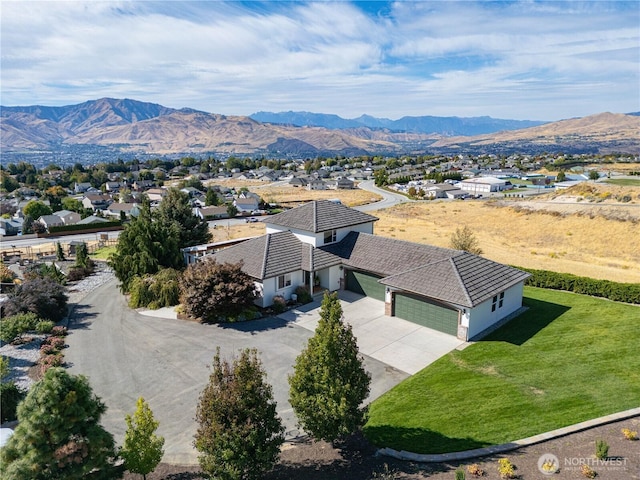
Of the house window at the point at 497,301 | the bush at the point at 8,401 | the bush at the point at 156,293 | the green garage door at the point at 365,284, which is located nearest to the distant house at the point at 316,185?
the green garage door at the point at 365,284

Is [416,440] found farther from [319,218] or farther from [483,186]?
[483,186]

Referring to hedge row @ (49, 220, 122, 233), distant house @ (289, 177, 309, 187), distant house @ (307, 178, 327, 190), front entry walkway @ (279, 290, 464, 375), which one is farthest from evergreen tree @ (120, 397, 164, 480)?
distant house @ (289, 177, 309, 187)

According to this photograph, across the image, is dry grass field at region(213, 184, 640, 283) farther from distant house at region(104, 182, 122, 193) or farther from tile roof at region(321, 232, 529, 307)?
distant house at region(104, 182, 122, 193)

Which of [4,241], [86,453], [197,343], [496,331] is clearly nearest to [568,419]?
[496,331]

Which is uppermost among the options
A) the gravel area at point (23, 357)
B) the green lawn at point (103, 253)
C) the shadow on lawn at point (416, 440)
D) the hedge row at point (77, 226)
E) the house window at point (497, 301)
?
the house window at point (497, 301)

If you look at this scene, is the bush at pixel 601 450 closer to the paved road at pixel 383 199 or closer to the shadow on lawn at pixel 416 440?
the shadow on lawn at pixel 416 440

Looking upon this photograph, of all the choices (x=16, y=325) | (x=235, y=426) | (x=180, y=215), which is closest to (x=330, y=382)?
(x=235, y=426)

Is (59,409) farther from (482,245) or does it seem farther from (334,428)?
(482,245)
